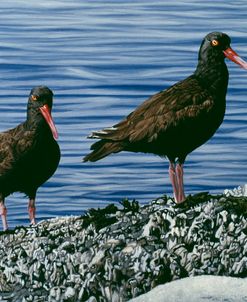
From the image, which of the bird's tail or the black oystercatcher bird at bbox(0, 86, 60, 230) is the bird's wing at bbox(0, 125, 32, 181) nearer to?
the black oystercatcher bird at bbox(0, 86, 60, 230)

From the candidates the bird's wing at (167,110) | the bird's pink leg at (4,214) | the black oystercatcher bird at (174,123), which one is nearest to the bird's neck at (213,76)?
the black oystercatcher bird at (174,123)

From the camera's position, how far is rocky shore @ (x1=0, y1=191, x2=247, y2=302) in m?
7.84

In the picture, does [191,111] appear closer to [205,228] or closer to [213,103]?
[213,103]

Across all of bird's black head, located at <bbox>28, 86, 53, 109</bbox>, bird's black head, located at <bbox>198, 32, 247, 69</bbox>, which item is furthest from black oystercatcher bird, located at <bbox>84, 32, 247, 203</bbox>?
bird's black head, located at <bbox>28, 86, 53, 109</bbox>

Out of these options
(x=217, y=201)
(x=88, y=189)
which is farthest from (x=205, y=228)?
(x=88, y=189)

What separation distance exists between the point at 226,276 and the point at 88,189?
914 centimetres

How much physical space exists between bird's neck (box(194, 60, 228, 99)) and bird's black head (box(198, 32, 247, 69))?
0.09ft

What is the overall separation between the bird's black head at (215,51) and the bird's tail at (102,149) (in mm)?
1313

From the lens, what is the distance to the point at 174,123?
36.2 ft

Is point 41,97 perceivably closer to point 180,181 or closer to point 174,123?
point 174,123

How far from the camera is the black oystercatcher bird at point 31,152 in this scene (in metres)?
11.7

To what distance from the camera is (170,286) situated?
7551mm

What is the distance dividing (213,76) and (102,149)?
1.39 metres

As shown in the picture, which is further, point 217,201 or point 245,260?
point 217,201
